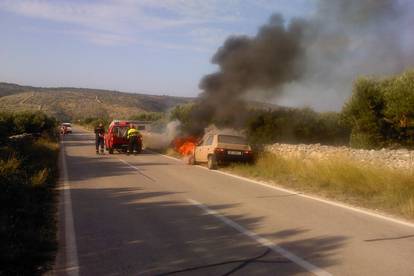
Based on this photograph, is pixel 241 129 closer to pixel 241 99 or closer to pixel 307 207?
pixel 241 99

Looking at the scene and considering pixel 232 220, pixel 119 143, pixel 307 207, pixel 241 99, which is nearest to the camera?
pixel 232 220

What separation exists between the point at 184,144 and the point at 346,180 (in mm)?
15132

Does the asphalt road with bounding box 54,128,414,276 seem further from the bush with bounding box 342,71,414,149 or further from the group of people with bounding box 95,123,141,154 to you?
the group of people with bounding box 95,123,141,154

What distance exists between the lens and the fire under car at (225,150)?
64.2 ft

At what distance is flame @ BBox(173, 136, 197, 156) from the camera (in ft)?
86.6

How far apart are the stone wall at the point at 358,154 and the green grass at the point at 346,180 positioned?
0.51 meters

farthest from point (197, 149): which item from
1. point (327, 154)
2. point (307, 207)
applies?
point (307, 207)

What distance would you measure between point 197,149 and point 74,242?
14.1m

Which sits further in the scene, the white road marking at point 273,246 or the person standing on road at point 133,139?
the person standing on road at point 133,139

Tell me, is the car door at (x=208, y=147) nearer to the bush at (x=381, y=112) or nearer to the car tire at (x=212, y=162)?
the car tire at (x=212, y=162)

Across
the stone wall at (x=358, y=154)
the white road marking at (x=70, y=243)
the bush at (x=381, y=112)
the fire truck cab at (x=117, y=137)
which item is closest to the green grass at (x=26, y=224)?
the white road marking at (x=70, y=243)

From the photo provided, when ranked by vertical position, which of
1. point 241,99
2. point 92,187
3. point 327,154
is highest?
point 241,99

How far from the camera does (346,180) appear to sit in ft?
45.2

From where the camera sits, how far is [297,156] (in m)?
19.2
